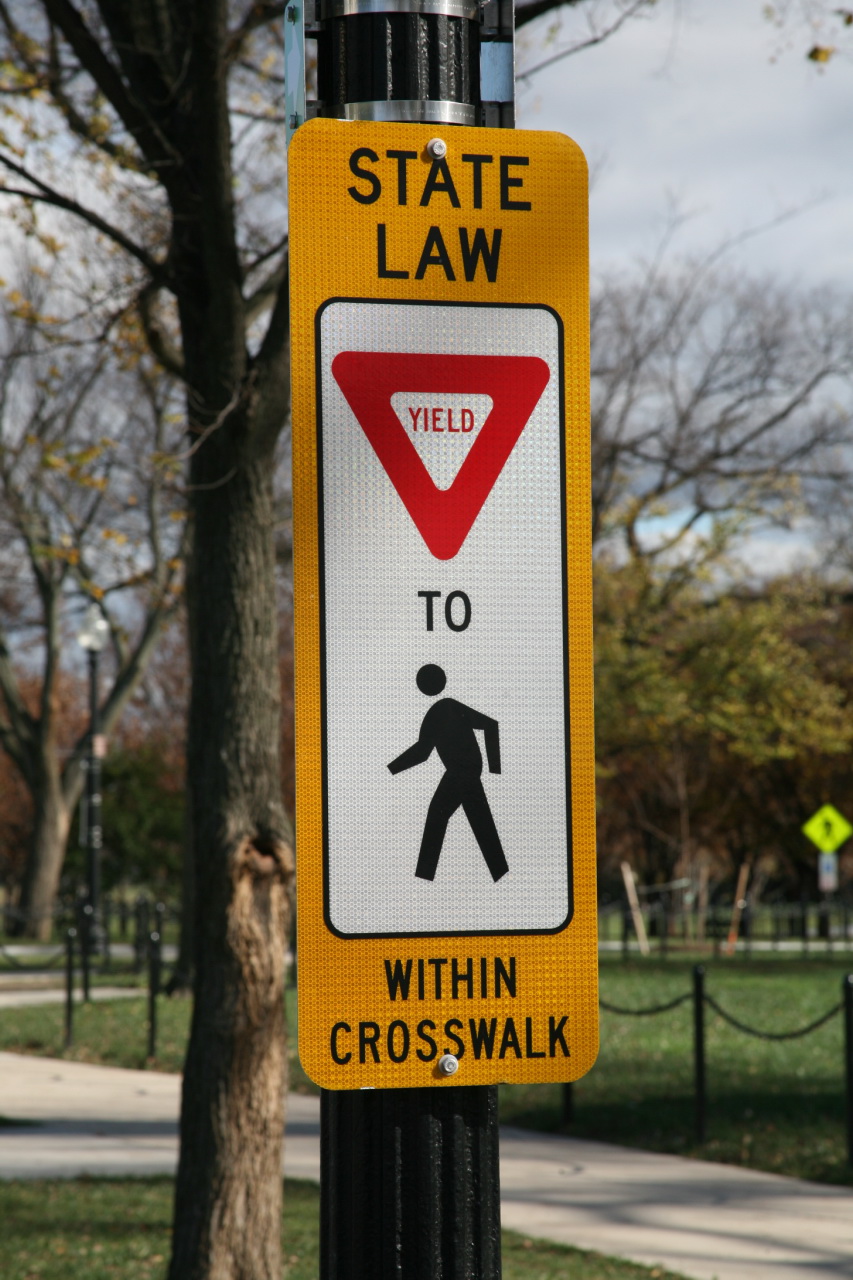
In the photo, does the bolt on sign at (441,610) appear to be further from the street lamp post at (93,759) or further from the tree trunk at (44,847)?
the tree trunk at (44,847)

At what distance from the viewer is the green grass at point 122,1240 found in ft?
22.8

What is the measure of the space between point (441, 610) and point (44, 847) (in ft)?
108

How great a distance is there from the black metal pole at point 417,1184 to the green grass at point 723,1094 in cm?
769

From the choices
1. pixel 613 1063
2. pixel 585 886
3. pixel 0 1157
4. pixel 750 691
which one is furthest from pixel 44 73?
pixel 750 691

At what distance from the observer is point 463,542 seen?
6.88 feet

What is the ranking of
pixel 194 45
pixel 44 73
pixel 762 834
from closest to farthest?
pixel 194 45, pixel 44 73, pixel 762 834

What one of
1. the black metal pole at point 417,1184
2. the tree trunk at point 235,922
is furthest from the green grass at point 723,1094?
the black metal pole at point 417,1184

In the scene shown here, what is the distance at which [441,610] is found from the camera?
81.6 inches

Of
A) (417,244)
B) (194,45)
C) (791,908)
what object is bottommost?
(791,908)

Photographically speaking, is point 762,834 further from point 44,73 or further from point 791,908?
point 44,73

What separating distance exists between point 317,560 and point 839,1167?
8372mm

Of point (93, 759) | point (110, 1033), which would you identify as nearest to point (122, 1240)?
point (110, 1033)

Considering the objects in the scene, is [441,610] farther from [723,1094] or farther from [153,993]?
[153,993]

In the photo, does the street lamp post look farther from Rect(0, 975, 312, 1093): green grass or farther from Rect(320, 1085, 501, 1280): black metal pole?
Rect(320, 1085, 501, 1280): black metal pole
